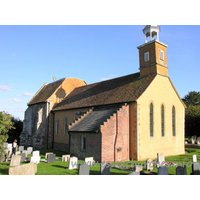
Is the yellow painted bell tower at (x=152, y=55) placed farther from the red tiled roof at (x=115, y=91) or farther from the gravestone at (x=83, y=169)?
the gravestone at (x=83, y=169)

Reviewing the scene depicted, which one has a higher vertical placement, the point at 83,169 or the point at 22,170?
the point at 22,170

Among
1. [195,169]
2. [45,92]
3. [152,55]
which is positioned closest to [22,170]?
[195,169]

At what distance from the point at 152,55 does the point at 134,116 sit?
8848mm

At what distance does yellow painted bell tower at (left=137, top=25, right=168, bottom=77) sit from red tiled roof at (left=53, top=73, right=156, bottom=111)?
48.0 inches

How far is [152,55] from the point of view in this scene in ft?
79.2

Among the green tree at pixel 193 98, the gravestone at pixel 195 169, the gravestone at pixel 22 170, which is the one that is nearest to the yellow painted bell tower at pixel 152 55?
the gravestone at pixel 195 169

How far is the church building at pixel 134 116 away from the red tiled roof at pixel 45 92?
364 inches

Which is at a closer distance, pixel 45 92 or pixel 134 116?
pixel 134 116

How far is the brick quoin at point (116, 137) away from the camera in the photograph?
18.4 metres

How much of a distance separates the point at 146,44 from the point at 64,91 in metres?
18.2

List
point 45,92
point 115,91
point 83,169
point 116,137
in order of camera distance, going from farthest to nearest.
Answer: point 45,92
point 115,91
point 116,137
point 83,169

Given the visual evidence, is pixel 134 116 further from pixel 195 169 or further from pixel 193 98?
pixel 193 98

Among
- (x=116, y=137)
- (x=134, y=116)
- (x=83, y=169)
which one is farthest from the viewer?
(x=134, y=116)

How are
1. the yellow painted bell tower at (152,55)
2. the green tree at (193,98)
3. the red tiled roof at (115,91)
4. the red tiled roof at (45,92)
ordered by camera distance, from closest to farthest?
the red tiled roof at (115,91), the yellow painted bell tower at (152,55), the red tiled roof at (45,92), the green tree at (193,98)
